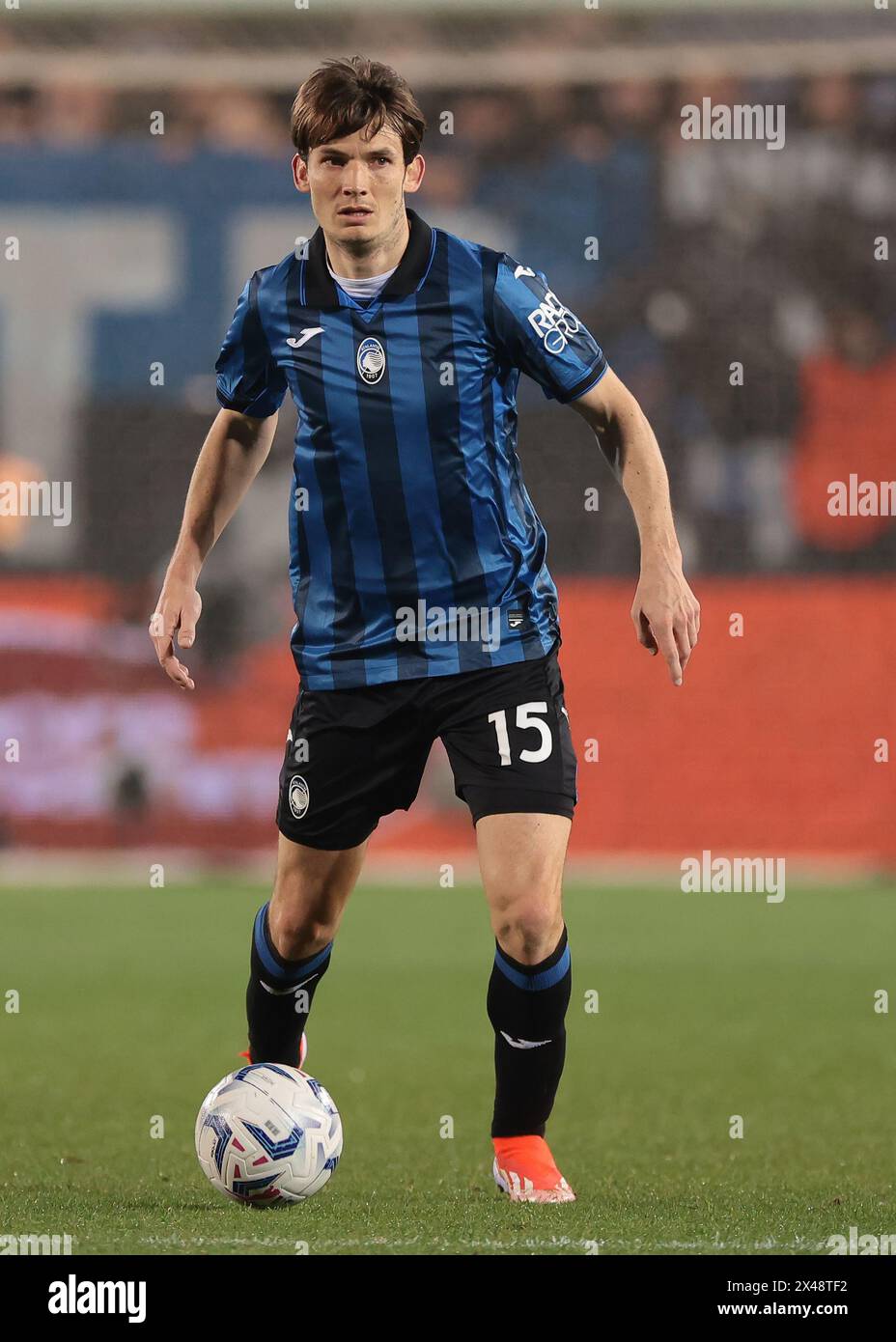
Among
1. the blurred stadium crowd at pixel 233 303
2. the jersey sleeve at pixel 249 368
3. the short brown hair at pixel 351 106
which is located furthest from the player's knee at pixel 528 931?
the blurred stadium crowd at pixel 233 303

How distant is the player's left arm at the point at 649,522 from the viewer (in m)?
3.91

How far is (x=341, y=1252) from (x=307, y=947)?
1.07 meters

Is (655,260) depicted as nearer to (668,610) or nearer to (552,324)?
(552,324)

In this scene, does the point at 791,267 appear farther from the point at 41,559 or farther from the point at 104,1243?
the point at 104,1243

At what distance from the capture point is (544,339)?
411cm

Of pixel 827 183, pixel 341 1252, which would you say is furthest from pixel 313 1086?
pixel 827 183

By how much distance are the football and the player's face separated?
1744mm

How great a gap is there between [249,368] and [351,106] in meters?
0.65

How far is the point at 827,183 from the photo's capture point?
16.7 meters

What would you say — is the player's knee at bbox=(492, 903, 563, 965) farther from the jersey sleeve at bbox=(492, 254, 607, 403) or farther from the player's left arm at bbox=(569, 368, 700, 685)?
the jersey sleeve at bbox=(492, 254, 607, 403)

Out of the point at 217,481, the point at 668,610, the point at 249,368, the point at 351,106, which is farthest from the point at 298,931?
the point at 351,106

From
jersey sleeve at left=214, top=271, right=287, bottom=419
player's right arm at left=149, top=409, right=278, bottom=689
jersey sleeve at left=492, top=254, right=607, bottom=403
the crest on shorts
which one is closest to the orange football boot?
the crest on shorts

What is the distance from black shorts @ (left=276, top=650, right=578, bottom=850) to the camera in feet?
13.5

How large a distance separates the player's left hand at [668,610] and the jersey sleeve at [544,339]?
440 mm
